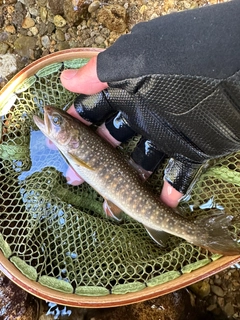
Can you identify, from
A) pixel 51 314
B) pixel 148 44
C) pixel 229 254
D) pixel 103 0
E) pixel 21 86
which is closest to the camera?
pixel 148 44

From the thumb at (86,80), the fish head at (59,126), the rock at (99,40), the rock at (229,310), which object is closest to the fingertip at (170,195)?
the fish head at (59,126)

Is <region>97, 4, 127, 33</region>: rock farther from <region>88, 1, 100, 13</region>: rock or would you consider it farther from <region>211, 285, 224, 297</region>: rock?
<region>211, 285, 224, 297</region>: rock

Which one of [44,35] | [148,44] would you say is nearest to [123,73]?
[148,44]

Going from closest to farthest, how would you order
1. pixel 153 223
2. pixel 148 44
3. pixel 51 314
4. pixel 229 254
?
1. pixel 148 44
2. pixel 229 254
3. pixel 153 223
4. pixel 51 314

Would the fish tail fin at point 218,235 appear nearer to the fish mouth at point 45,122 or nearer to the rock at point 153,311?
the rock at point 153,311

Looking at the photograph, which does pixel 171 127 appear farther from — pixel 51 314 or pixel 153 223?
pixel 51 314

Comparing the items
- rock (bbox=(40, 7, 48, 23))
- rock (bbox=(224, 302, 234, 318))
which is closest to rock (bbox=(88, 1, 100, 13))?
rock (bbox=(40, 7, 48, 23))

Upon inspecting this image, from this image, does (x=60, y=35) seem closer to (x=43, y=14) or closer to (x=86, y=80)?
(x=43, y=14)
